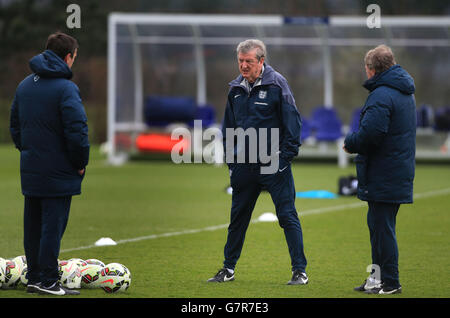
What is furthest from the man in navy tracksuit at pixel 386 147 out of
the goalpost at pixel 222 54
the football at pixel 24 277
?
the goalpost at pixel 222 54

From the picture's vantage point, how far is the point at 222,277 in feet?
26.1

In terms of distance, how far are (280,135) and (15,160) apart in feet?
66.1

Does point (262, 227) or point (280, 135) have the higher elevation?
point (280, 135)

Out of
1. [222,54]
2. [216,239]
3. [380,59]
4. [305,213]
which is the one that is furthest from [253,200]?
[222,54]

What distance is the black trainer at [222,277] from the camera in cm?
796

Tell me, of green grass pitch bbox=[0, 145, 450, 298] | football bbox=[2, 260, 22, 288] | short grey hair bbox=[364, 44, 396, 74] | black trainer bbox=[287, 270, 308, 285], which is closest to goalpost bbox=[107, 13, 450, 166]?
green grass pitch bbox=[0, 145, 450, 298]

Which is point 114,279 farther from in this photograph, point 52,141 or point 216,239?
point 216,239

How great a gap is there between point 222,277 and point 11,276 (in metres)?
1.76

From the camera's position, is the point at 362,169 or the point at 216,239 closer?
the point at 362,169

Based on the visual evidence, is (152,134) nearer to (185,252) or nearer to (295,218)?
(185,252)

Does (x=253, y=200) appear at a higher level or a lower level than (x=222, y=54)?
lower

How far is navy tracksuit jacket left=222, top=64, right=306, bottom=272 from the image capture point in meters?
7.69

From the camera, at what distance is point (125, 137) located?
25234 millimetres
